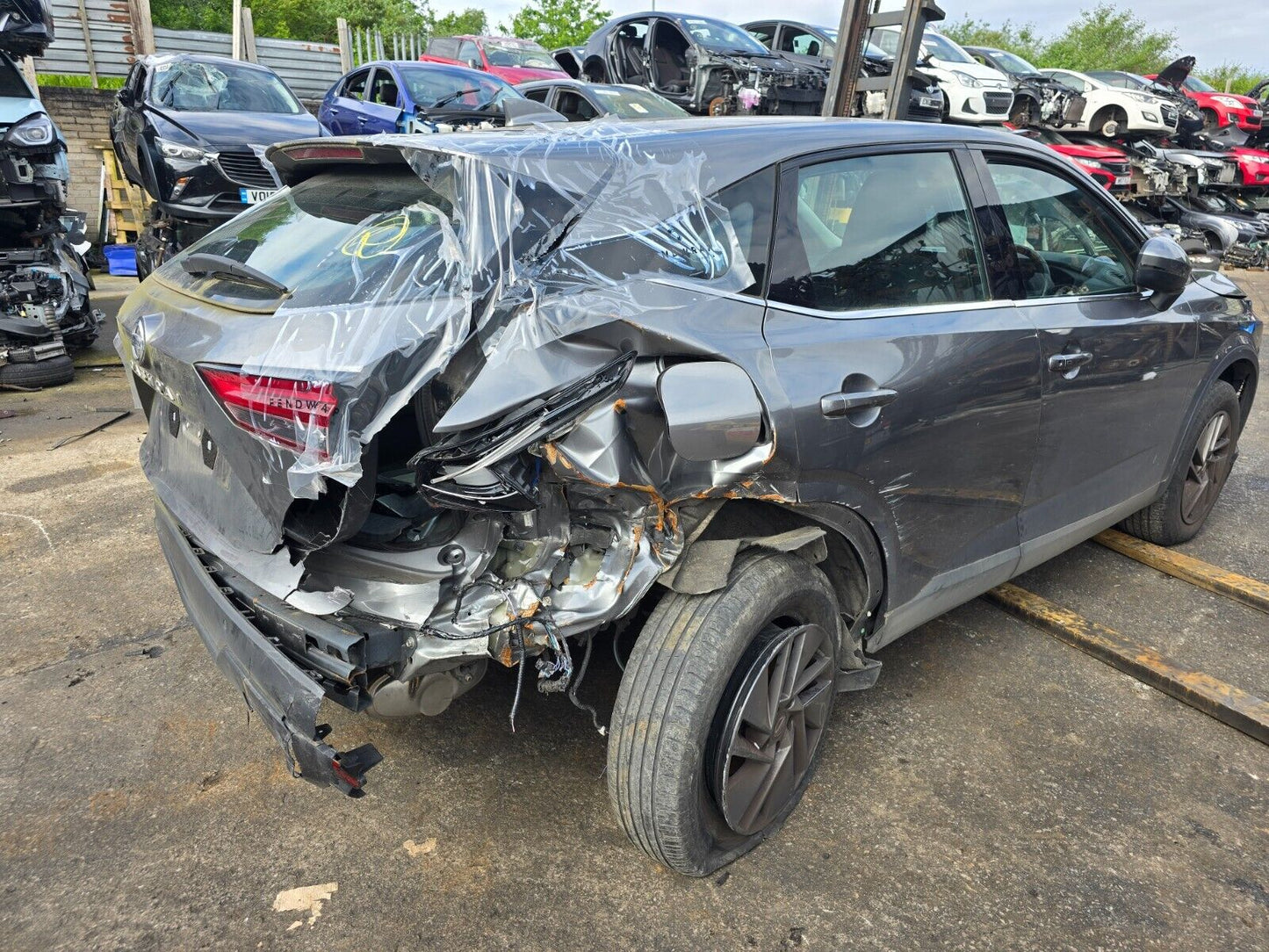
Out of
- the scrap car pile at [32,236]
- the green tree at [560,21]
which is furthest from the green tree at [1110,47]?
the scrap car pile at [32,236]

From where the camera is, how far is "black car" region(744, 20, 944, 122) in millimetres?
11672

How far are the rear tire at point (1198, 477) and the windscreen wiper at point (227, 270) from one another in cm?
348

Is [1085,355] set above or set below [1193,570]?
above

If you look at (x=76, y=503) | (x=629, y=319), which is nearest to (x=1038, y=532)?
(x=629, y=319)

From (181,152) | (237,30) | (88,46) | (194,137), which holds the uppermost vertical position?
(237,30)

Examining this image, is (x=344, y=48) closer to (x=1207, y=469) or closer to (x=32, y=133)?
(x=32, y=133)

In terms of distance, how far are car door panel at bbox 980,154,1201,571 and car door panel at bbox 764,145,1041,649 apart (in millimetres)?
168

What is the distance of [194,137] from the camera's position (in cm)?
788

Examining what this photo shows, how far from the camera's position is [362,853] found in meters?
2.30

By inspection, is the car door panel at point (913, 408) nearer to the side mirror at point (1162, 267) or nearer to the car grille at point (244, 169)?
the side mirror at point (1162, 267)

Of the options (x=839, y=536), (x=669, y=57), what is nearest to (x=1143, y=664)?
(x=839, y=536)

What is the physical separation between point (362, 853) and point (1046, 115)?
15.3 metres

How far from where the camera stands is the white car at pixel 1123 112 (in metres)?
14.1

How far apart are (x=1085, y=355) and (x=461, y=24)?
2146 inches
